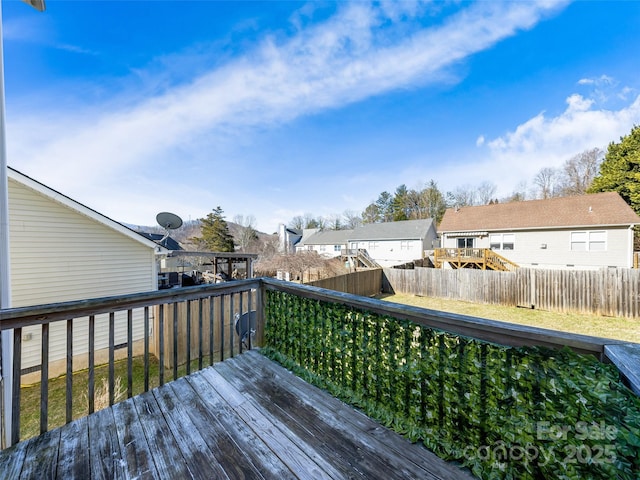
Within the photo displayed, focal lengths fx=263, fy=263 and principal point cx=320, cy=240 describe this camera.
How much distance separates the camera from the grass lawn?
273 inches

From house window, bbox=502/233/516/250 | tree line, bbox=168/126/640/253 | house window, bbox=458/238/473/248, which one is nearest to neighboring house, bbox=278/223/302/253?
tree line, bbox=168/126/640/253

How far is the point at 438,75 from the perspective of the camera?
845cm

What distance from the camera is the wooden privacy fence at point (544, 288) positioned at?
26.6ft

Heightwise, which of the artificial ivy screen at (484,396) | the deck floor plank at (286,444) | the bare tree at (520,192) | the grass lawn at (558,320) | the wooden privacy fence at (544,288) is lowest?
the grass lawn at (558,320)

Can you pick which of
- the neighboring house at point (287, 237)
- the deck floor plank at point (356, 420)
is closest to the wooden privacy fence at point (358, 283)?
the deck floor plank at point (356, 420)

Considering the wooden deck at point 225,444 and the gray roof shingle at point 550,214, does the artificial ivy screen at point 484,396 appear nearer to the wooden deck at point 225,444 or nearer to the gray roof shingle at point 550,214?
the wooden deck at point 225,444

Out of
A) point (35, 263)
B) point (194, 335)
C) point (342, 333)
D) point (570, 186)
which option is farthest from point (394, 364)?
point (570, 186)

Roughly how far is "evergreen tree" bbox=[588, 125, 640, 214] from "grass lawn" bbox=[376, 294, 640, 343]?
15.8 m

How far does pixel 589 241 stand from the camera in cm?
1311

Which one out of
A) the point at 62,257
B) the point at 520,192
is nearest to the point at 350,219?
the point at 520,192

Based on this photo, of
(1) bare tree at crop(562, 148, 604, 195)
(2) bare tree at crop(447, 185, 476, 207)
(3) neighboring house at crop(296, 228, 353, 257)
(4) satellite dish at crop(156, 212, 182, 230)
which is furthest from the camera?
(2) bare tree at crop(447, 185, 476, 207)

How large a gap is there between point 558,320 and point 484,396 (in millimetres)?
9359

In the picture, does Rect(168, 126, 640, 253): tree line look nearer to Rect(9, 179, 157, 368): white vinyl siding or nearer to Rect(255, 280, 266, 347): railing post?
Rect(9, 179, 157, 368): white vinyl siding

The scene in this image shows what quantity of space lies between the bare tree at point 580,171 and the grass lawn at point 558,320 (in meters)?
22.0
